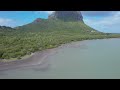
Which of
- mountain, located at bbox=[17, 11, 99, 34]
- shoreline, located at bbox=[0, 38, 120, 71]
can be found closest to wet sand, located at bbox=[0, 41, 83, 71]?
shoreline, located at bbox=[0, 38, 120, 71]

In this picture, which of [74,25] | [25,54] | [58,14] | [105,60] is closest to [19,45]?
[25,54]

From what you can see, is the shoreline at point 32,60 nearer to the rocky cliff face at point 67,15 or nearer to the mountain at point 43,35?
the mountain at point 43,35

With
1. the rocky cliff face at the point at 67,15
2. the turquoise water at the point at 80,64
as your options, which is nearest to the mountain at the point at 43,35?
the rocky cliff face at the point at 67,15

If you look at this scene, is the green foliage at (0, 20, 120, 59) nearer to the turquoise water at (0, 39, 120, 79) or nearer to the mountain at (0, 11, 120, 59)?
the mountain at (0, 11, 120, 59)

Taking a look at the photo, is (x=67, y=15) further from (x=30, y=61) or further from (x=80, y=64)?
(x=30, y=61)

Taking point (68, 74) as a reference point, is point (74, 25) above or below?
above

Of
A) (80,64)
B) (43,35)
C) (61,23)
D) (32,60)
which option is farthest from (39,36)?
(80,64)
